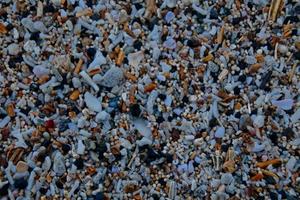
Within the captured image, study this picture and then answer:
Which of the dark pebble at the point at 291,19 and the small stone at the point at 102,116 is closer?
the small stone at the point at 102,116

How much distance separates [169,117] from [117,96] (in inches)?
4.5

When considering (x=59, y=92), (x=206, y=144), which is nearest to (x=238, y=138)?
(x=206, y=144)

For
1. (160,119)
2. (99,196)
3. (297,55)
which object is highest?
(297,55)

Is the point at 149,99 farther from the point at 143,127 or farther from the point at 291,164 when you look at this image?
the point at 291,164

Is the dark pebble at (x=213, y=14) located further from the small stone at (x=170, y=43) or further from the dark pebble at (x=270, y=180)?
the dark pebble at (x=270, y=180)

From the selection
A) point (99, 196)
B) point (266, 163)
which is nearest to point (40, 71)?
point (99, 196)

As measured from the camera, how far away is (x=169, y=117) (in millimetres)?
1181

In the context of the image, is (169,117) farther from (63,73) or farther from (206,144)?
(63,73)

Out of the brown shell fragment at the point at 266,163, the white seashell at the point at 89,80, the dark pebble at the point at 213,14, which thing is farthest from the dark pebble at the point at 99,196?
the dark pebble at the point at 213,14

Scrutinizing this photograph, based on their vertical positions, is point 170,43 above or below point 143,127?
above

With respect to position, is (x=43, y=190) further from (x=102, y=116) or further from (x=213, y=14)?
(x=213, y=14)

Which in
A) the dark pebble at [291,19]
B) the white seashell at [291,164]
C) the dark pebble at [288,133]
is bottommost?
the white seashell at [291,164]

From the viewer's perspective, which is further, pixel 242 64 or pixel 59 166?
pixel 242 64

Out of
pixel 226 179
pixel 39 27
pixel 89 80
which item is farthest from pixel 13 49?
pixel 226 179
